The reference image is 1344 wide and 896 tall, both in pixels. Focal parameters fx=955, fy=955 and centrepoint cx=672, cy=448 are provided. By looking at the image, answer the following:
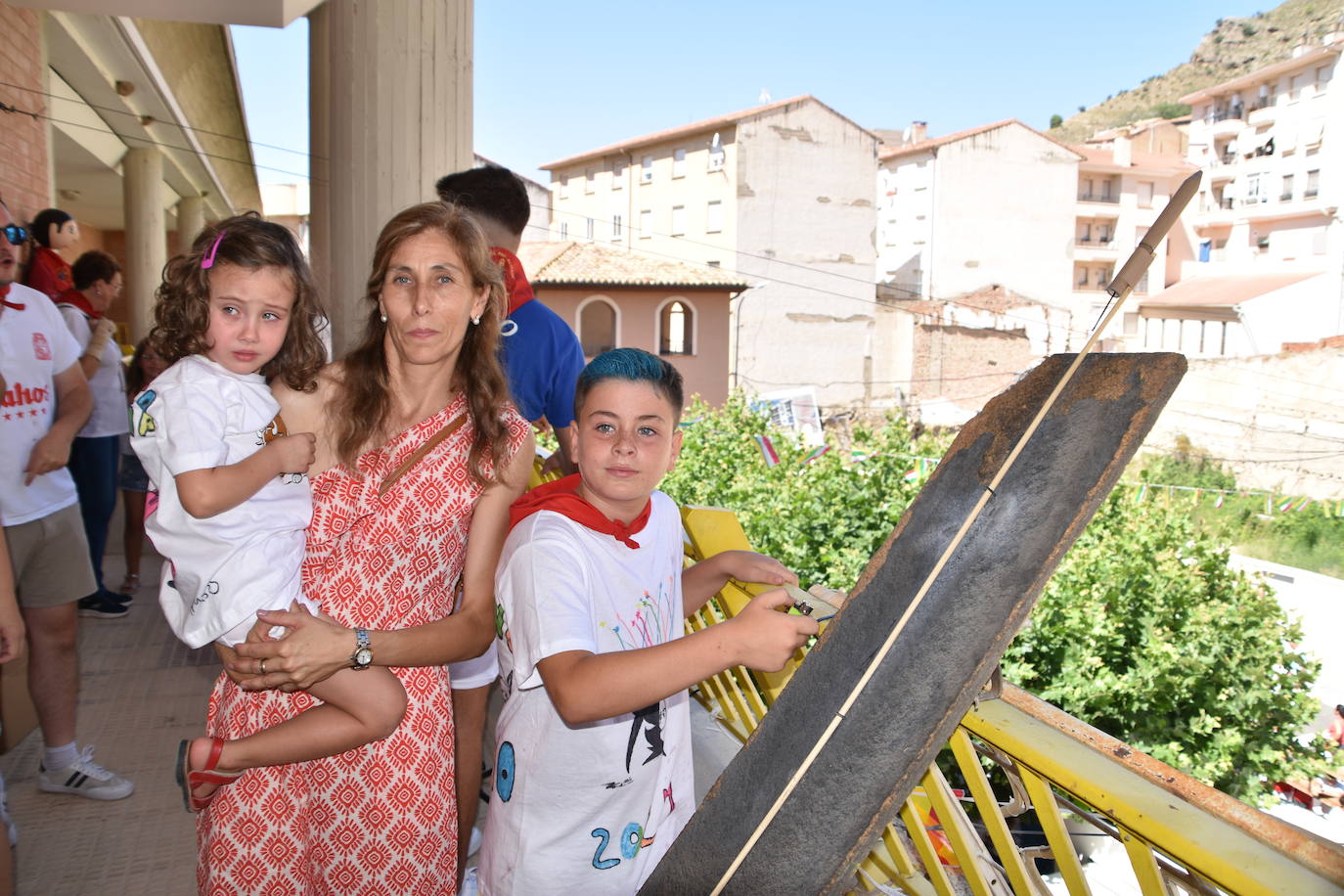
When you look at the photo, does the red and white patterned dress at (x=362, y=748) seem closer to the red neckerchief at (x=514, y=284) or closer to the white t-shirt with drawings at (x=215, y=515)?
the white t-shirt with drawings at (x=215, y=515)

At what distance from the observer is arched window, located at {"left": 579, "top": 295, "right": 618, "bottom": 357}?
31703 millimetres

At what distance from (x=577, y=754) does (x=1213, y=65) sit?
4537 inches

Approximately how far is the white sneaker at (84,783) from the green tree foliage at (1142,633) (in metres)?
4.37

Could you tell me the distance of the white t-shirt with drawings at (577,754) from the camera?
1.54 meters

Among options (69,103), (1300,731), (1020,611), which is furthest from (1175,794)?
(69,103)

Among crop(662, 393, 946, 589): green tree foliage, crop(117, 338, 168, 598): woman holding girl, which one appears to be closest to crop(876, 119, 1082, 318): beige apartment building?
crop(662, 393, 946, 589): green tree foliage

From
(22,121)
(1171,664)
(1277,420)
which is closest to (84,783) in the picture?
(22,121)

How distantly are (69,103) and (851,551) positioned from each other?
8.68m

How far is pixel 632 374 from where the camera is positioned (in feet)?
5.52

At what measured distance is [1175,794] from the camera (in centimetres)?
113

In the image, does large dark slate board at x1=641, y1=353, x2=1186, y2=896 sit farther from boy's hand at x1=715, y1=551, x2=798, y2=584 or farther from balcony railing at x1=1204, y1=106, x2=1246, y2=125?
balcony railing at x1=1204, y1=106, x2=1246, y2=125

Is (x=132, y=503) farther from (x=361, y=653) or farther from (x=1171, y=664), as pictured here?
(x=1171, y=664)

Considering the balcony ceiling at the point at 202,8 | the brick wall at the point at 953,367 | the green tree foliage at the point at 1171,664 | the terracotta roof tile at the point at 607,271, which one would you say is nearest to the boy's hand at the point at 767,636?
the balcony ceiling at the point at 202,8

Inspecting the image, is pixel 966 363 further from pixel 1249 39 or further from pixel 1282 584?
pixel 1249 39
